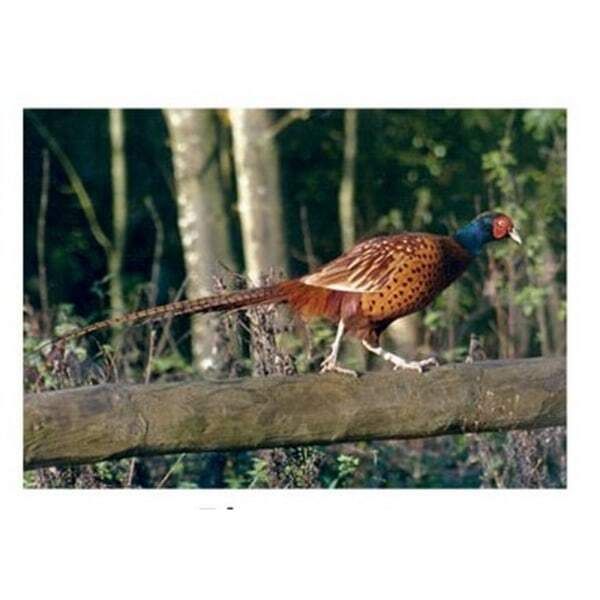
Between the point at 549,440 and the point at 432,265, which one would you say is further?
the point at 549,440

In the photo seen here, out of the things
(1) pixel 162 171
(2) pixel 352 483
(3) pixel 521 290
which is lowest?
(2) pixel 352 483

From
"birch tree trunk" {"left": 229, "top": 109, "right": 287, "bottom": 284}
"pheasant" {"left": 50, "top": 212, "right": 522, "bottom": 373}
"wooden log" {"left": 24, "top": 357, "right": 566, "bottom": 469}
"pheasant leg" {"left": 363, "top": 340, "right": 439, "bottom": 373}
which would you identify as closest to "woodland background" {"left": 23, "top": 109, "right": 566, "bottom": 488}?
"birch tree trunk" {"left": 229, "top": 109, "right": 287, "bottom": 284}

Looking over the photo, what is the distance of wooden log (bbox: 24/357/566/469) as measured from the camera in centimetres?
715

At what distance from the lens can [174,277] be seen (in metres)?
15.4

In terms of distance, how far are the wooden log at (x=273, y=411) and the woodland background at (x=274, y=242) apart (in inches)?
38.7

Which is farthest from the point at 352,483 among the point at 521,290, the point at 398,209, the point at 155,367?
the point at 398,209

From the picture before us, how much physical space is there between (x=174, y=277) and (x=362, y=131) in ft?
7.42

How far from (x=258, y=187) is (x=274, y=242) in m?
0.39

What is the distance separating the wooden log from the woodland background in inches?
38.7

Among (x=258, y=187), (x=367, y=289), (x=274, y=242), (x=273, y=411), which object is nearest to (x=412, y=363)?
(x=367, y=289)

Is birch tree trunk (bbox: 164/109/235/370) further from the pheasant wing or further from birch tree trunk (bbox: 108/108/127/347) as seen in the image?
the pheasant wing

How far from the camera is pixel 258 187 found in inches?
513

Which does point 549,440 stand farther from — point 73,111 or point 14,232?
point 73,111

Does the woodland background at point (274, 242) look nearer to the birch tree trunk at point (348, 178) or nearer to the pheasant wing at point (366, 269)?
the birch tree trunk at point (348, 178)
